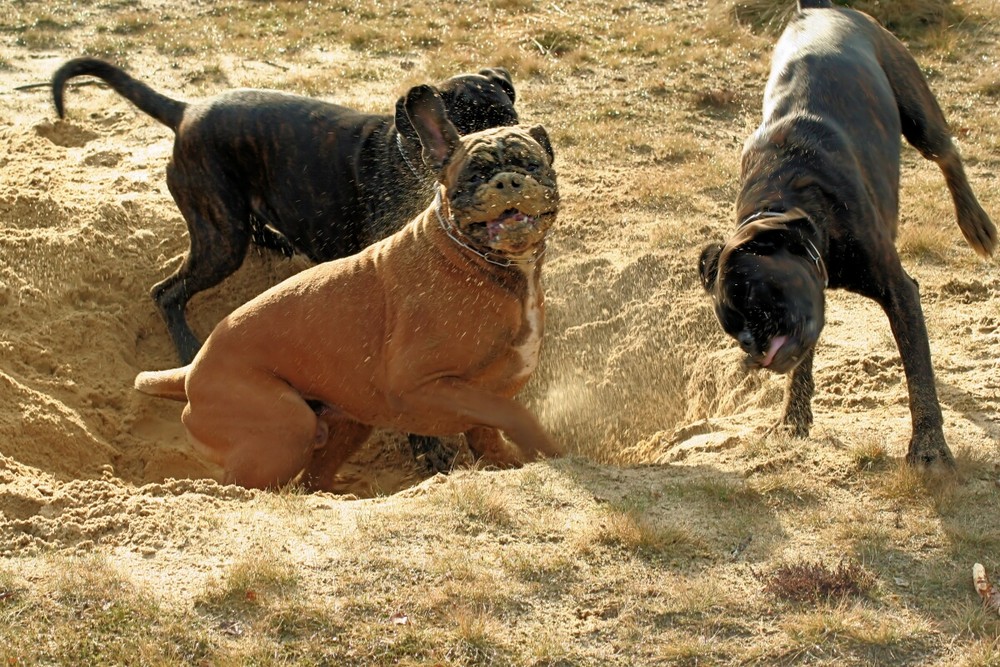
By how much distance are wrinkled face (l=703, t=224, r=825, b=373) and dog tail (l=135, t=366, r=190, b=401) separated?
2.83 meters

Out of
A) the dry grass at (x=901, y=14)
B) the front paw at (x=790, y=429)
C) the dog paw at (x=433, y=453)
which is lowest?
the dog paw at (x=433, y=453)

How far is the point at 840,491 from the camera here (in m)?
4.66

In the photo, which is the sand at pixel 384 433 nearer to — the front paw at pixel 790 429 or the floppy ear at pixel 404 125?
the front paw at pixel 790 429

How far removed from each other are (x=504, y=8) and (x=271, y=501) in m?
9.40

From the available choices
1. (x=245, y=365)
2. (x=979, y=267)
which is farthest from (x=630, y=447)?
(x=979, y=267)

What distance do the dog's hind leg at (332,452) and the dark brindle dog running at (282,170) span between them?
126 cm

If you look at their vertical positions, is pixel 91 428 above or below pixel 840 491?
below

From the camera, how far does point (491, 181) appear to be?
4.72m

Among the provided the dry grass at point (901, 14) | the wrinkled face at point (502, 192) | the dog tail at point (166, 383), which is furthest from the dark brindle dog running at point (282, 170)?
the dry grass at point (901, 14)

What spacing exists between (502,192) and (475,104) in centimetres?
211

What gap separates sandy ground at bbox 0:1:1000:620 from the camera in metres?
5.03

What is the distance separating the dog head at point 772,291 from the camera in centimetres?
425

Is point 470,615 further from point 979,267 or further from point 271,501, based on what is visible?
point 979,267

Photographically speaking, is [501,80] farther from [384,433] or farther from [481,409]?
[481,409]
